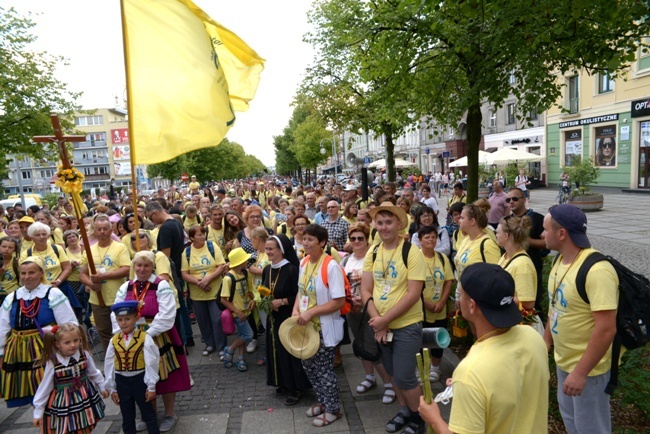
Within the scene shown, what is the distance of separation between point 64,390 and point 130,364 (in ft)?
1.73

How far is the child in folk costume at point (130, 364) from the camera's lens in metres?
3.87

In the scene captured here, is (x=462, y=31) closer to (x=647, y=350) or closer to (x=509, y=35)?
(x=509, y=35)

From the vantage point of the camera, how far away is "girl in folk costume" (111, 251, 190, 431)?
4.14 m

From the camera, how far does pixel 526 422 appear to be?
6.37 ft

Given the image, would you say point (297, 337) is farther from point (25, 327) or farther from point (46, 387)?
point (25, 327)

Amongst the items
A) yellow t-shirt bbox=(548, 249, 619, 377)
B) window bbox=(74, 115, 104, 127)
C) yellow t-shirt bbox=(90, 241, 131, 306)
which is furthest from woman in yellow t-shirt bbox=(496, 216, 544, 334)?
window bbox=(74, 115, 104, 127)

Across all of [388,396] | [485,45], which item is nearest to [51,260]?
[388,396]

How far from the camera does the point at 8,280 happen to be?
5.92 meters

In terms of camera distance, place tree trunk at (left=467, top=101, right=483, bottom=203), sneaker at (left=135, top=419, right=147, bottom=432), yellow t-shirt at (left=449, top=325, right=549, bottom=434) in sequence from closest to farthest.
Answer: yellow t-shirt at (left=449, top=325, right=549, bottom=434) → sneaker at (left=135, top=419, right=147, bottom=432) → tree trunk at (left=467, top=101, right=483, bottom=203)

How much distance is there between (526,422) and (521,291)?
1949 millimetres

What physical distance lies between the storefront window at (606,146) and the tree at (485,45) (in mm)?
22096

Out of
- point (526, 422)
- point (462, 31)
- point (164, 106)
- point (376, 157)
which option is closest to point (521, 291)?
point (526, 422)

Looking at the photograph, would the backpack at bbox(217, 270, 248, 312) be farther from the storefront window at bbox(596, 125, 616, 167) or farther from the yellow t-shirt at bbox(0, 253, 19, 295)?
the storefront window at bbox(596, 125, 616, 167)

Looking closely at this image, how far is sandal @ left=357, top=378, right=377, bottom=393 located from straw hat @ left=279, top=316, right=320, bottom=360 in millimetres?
1121
